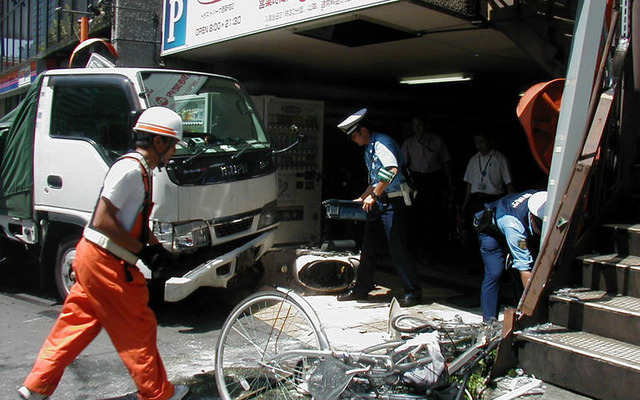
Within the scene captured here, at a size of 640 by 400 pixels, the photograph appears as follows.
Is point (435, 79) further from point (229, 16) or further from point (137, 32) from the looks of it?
point (137, 32)

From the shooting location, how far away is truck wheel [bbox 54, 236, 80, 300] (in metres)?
6.14

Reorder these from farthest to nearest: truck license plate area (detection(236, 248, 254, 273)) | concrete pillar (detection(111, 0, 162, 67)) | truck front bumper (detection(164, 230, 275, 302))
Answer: concrete pillar (detection(111, 0, 162, 67)), truck license plate area (detection(236, 248, 254, 273)), truck front bumper (detection(164, 230, 275, 302))

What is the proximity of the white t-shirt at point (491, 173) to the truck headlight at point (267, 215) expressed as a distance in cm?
269

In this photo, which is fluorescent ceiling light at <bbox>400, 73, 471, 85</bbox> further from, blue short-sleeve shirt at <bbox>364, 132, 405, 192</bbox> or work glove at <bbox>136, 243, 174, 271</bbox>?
work glove at <bbox>136, 243, 174, 271</bbox>

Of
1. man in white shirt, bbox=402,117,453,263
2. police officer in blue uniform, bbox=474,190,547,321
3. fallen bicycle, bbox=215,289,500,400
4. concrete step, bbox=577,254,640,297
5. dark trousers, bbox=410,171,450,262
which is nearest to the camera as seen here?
fallen bicycle, bbox=215,289,500,400

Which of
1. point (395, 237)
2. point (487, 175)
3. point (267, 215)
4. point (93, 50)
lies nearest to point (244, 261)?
point (267, 215)

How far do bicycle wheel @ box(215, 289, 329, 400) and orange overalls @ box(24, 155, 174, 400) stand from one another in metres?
0.44

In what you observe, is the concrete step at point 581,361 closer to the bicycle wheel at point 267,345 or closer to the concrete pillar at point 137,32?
the bicycle wheel at point 267,345

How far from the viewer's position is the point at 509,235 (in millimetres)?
4695

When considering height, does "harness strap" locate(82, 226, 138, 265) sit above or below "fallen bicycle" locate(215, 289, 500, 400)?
above

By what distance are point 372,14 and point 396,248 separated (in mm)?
2396

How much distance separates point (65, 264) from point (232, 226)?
182 cm

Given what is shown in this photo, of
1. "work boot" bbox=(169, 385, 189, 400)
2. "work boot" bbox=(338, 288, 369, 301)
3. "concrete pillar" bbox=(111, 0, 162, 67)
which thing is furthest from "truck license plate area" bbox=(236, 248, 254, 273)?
"concrete pillar" bbox=(111, 0, 162, 67)

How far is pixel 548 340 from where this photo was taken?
3.79 meters
